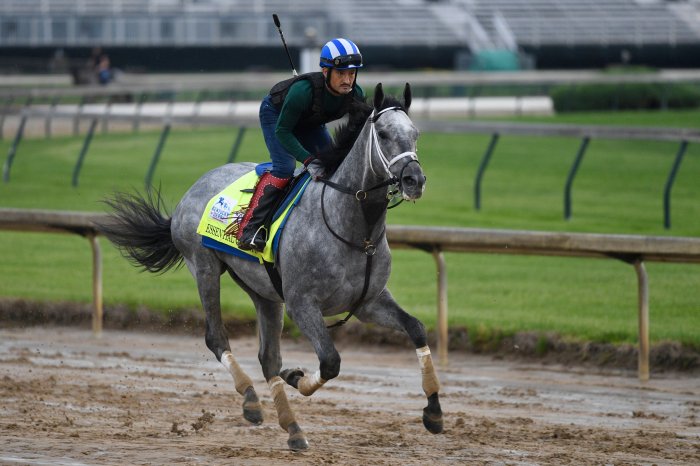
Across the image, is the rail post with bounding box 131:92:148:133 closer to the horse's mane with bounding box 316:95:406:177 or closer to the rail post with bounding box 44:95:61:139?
the rail post with bounding box 44:95:61:139

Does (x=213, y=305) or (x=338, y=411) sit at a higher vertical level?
(x=213, y=305)

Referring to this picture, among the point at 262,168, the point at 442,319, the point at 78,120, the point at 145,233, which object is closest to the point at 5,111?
the point at 78,120

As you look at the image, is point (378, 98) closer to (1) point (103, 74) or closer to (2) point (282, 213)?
(2) point (282, 213)

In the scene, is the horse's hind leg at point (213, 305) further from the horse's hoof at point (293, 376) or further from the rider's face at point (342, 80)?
the rider's face at point (342, 80)

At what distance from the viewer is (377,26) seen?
145ft

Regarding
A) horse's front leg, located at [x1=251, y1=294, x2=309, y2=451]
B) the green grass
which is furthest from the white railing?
horse's front leg, located at [x1=251, y1=294, x2=309, y2=451]

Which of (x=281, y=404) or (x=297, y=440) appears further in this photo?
(x=281, y=404)

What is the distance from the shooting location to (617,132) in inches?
551

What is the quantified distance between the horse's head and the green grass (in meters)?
3.53

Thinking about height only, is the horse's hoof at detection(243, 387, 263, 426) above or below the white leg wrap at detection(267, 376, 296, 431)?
below

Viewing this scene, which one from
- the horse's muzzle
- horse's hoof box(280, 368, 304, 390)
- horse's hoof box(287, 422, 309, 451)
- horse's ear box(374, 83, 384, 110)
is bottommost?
horse's hoof box(287, 422, 309, 451)

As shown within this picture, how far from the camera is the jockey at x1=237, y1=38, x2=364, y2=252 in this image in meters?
6.59

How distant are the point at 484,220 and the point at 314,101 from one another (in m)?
7.58

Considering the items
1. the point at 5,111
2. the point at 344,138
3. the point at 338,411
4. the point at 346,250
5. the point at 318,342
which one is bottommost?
the point at 338,411
